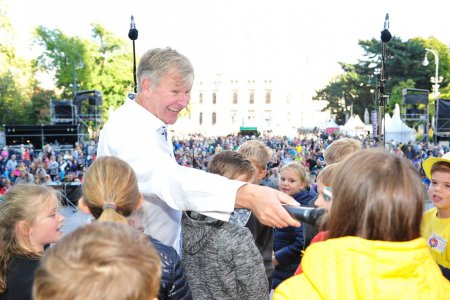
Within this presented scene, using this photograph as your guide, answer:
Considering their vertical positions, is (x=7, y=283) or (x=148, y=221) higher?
(x=148, y=221)

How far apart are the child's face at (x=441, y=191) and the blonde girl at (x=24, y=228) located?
94.3 inches

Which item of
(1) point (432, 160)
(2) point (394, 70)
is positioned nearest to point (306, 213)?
(1) point (432, 160)

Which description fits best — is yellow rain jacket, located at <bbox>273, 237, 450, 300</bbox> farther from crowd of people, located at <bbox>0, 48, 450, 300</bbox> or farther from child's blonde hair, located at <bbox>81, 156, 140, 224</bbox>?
child's blonde hair, located at <bbox>81, 156, 140, 224</bbox>

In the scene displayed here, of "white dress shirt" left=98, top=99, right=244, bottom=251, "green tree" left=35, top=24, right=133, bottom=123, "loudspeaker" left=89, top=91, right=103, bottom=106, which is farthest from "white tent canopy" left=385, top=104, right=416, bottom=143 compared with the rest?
"white dress shirt" left=98, top=99, right=244, bottom=251

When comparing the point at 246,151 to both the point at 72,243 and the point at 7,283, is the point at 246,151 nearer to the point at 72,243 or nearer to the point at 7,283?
the point at 7,283

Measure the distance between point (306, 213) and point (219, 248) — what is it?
3.31ft

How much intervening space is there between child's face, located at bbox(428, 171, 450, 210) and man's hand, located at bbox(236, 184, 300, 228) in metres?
1.82

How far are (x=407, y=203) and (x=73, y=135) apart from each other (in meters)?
27.1

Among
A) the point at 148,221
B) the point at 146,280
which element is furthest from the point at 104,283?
the point at 148,221

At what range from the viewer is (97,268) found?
100 cm

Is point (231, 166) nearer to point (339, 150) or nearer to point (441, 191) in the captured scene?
point (339, 150)

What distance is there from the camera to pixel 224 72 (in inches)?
3484

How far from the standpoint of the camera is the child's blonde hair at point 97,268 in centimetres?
98

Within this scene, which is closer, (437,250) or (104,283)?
(104,283)
